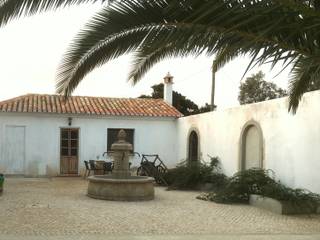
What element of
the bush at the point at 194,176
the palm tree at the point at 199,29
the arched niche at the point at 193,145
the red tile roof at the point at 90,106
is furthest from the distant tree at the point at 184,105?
the palm tree at the point at 199,29

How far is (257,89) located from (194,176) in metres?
23.1

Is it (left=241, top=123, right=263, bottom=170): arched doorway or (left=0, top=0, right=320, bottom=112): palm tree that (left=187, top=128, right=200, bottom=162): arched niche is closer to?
(left=241, top=123, right=263, bottom=170): arched doorway

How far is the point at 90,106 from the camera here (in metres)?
25.0

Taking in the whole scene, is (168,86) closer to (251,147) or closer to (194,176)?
(194,176)

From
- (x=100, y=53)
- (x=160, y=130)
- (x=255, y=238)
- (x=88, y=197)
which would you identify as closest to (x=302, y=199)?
(x=255, y=238)

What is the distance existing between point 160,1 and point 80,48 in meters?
1.34

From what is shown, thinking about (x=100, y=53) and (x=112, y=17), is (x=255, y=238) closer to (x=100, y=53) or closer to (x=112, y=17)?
(x=100, y=53)

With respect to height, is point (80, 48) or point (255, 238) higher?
point (80, 48)

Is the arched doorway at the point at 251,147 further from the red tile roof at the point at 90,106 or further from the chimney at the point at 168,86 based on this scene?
the chimney at the point at 168,86

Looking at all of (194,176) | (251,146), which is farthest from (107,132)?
(251,146)

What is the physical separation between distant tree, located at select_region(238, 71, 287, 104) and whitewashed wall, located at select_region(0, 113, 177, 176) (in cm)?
1635

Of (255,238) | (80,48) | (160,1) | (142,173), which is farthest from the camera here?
(142,173)

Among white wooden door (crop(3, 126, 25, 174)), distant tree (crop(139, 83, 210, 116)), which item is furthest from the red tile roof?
distant tree (crop(139, 83, 210, 116))

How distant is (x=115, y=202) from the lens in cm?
1402
